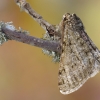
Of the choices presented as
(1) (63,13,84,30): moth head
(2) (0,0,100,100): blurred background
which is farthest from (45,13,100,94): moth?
(2) (0,0,100,100): blurred background

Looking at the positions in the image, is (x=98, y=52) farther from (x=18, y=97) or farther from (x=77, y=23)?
(x=18, y=97)

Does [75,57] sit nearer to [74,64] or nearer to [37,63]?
[74,64]

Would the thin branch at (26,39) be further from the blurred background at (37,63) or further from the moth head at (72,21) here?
the blurred background at (37,63)

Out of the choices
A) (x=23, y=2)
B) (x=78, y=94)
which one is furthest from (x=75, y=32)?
(x=78, y=94)

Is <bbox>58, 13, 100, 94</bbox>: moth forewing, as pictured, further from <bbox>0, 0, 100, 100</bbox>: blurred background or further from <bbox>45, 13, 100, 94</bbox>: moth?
<bbox>0, 0, 100, 100</bbox>: blurred background

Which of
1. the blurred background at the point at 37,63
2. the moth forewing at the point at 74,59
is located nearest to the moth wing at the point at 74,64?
the moth forewing at the point at 74,59
